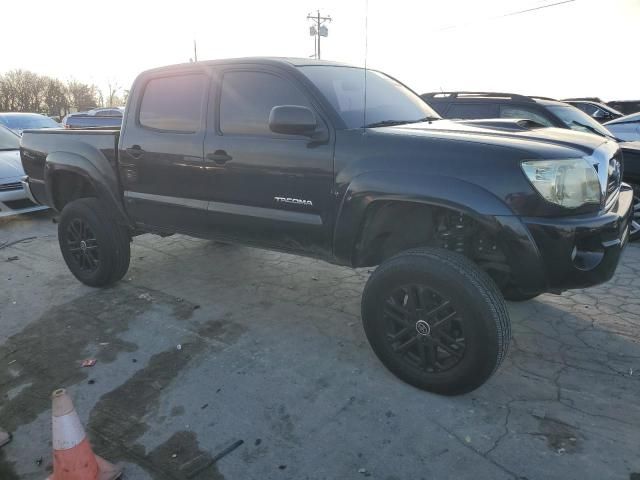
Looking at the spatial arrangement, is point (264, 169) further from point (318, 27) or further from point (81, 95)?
point (81, 95)

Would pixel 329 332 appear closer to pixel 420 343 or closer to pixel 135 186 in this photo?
pixel 420 343

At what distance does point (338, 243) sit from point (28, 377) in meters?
2.14

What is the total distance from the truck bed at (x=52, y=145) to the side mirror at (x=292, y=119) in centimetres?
191

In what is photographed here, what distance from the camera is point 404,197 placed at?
271 centimetres

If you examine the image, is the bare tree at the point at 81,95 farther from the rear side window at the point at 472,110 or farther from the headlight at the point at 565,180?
the headlight at the point at 565,180

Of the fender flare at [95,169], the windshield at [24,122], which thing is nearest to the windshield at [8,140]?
the windshield at [24,122]

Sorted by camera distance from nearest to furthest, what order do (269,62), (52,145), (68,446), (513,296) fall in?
(68,446) < (269,62) < (513,296) < (52,145)

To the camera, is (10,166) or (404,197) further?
(10,166)

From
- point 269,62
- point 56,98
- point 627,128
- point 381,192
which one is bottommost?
point 381,192

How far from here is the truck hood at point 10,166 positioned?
704cm

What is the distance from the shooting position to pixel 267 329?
3676mm

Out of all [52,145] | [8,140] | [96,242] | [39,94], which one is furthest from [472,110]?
[39,94]

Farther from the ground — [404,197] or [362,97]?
[362,97]

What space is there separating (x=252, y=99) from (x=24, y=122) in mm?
9892
